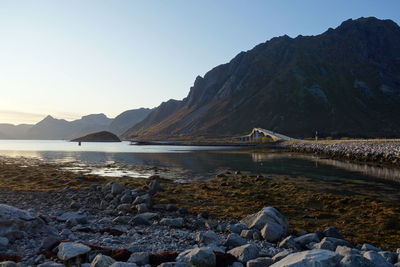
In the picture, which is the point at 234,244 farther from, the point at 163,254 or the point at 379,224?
the point at 379,224

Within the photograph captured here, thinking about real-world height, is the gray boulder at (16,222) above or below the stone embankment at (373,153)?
below

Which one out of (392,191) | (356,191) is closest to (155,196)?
(356,191)

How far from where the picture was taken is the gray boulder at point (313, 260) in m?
6.68

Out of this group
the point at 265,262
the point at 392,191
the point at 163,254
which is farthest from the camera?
the point at 392,191

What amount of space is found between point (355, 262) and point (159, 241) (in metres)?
6.65

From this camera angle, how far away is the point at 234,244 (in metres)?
10.7

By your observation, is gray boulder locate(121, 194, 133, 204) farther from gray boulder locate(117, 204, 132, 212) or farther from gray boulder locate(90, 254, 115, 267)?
gray boulder locate(90, 254, 115, 267)

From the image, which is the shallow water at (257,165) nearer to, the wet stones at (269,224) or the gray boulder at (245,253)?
the wet stones at (269,224)

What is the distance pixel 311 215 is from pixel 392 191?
12.6 m

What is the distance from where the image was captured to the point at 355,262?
722 cm

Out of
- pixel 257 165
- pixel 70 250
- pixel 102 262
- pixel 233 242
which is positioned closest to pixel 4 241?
pixel 70 250

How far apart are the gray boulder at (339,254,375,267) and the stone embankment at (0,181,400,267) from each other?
23mm

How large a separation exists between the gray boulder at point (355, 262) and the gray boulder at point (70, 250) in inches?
284

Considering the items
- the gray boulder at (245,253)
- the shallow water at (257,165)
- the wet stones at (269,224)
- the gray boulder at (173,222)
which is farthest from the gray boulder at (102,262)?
the shallow water at (257,165)
